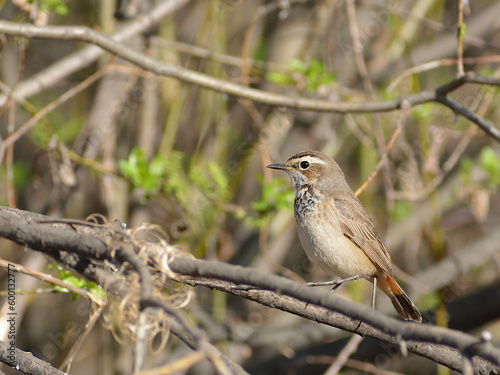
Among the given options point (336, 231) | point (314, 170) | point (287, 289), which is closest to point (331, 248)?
point (336, 231)

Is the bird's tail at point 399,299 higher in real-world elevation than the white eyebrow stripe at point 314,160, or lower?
lower

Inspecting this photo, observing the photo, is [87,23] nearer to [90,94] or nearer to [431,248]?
[90,94]

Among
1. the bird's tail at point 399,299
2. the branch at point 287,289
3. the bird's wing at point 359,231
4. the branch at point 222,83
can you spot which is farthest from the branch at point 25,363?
the bird's tail at point 399,299

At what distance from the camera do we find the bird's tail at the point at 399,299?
4777 millimetres

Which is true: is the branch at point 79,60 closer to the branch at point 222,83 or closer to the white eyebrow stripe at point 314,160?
the branch at point 222,83

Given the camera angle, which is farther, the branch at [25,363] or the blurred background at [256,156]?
the blurred background at [256,156]

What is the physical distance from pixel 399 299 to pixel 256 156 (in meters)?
3.02

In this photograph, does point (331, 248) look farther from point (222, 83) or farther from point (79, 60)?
point (79, 60)

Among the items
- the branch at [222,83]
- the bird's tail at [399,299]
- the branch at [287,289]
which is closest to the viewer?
the branch at [287,289]

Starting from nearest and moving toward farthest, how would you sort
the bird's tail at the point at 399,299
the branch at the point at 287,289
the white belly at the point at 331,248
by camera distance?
the branch at the point at 287,289 < the white belly at the point at 331,248 < the bird's tail at the point at 399,299

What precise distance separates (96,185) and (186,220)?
5.71 ft

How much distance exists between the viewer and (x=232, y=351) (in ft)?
22.0

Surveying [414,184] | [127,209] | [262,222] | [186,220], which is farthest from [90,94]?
[414,184]

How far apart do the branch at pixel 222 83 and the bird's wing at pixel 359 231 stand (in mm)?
787
